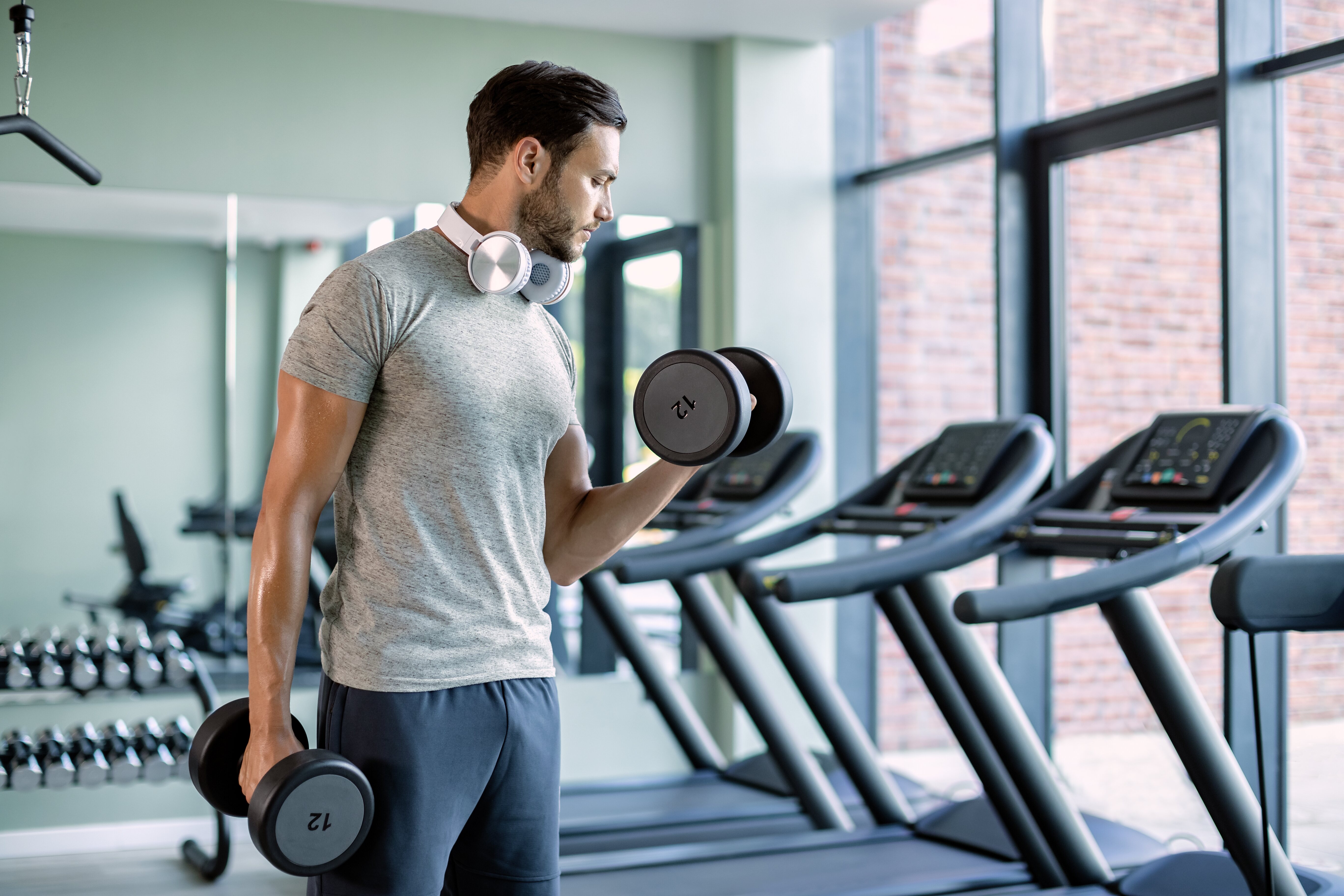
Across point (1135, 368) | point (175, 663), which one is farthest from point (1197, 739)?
point (175, 663)

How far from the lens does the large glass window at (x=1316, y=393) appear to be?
10.9ft

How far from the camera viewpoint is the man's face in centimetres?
163

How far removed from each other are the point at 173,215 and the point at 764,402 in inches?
130

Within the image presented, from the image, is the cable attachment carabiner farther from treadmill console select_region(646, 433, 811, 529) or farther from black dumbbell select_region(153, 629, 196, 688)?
treadmill console select_region(646, 433, 811, 529)

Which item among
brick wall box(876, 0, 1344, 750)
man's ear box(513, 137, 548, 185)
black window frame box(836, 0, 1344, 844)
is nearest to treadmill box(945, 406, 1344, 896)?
black window frame box(836, 0, 1344, 844)

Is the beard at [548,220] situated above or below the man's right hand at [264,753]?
above

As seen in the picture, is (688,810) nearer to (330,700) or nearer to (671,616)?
(671,616)

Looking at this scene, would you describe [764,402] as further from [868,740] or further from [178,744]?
[178,744]

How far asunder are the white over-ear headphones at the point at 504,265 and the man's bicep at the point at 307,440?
0.23 meters

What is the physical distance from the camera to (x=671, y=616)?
506cm

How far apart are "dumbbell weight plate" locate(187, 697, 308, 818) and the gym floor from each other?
7.88 ft

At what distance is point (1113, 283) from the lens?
13.3 feet

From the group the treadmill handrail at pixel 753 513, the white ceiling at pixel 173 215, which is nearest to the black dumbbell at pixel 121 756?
the treadmill handrail at pixel 753 513

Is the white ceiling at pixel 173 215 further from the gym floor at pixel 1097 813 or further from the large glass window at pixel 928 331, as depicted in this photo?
the gym floor at pixel 1097 813
